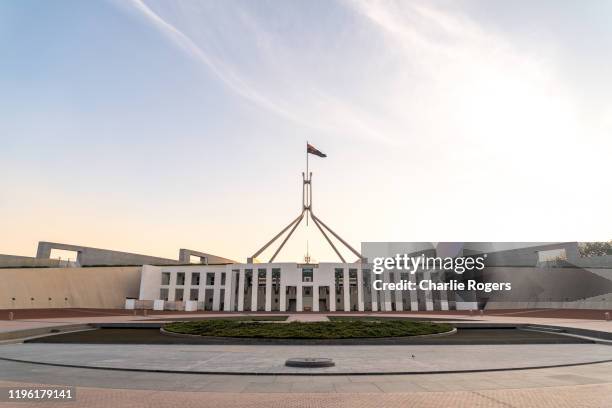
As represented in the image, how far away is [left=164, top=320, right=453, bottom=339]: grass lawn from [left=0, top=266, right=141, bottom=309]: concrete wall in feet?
117

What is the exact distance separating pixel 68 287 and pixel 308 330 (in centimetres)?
4438

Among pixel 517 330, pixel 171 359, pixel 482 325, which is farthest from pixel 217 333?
pixel 517 330

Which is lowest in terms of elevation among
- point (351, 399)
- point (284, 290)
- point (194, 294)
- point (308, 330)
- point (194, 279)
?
point (351, 399)

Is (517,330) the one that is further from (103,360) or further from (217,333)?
(103,360)

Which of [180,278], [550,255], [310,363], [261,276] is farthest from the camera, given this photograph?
[550,255]

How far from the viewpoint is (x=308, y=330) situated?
817 inches

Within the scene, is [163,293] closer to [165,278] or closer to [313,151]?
[165,278]

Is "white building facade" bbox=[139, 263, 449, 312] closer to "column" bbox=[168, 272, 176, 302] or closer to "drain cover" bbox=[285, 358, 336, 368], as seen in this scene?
"column" bbox=[168, 272, 176, 302]

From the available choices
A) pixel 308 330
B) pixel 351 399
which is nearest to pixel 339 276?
pixel 308 330

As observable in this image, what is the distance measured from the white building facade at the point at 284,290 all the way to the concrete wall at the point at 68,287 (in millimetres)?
3537

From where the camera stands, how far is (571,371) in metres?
11.6

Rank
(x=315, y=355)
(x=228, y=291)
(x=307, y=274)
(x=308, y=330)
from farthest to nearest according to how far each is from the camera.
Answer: (x=307, y=274) < (x=228, y=291) < (x=308, y=330) < (x=315, y=355)

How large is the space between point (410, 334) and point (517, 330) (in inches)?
410

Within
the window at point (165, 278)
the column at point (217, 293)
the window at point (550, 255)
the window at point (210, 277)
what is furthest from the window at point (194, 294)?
the window at point (550, 255)
